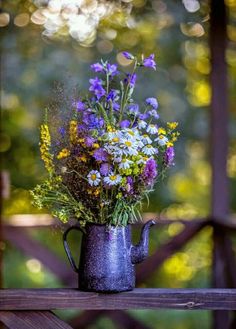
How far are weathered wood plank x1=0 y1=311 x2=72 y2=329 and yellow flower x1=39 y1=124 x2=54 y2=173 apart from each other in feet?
1.20

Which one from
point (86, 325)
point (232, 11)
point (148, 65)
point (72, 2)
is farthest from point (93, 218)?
point (232, 11)

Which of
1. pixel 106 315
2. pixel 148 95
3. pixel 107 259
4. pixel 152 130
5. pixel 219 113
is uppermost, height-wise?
pixel 152 130

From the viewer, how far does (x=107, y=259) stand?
1.70 metres

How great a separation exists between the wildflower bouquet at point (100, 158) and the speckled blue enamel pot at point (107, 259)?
31mm

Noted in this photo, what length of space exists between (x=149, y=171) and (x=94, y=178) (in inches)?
5.2

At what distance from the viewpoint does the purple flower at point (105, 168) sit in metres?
1.65

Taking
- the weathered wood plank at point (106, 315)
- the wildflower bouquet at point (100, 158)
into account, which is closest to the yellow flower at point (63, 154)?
the wildflower bouquet at point (100, 158)

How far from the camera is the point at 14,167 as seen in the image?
213 inches

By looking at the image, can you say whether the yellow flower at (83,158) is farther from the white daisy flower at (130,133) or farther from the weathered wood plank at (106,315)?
the weathered wood plank at (106,315)

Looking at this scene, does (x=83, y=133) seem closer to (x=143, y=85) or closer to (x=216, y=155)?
(x=216, y=155)

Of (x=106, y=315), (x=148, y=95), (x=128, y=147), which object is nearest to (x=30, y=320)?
(x=128, y=147)

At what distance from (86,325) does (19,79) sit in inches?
81.4

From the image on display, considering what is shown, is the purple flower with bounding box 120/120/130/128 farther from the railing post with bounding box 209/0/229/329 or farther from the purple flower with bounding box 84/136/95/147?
the railing post with bounding box 209/0/229/329

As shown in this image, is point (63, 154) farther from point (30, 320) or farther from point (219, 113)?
point (219, 113)
